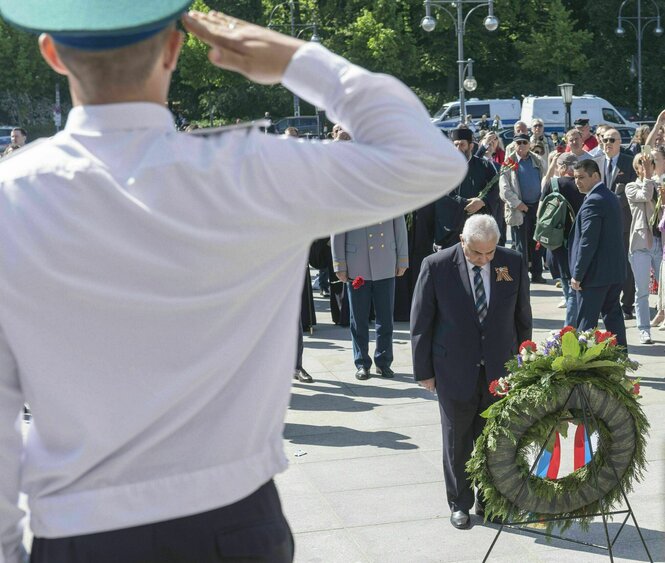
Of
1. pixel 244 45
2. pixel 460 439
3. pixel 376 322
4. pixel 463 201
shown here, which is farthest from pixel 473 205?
pixel 244 45

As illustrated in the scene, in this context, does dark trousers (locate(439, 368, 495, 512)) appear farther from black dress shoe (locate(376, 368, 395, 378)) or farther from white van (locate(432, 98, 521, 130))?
white van (locate(432, 98, 521, 130))

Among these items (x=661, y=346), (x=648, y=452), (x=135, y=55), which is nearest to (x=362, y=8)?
(x=661, y=346)

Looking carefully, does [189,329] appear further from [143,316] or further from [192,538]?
[192,538]

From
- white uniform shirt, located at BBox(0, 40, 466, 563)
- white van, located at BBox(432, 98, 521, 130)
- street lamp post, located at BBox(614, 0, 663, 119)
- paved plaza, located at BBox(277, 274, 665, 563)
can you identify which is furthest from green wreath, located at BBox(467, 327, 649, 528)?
street lamp post, located at BBox(614, 0, 663, 119)

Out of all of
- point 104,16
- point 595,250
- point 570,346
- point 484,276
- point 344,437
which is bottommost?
point 344,437

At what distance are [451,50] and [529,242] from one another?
3588 cm

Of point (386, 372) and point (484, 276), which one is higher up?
point (484, 276)

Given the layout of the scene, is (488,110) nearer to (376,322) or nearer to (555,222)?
(555,222)

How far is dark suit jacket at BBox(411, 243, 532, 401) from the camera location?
6395 mm

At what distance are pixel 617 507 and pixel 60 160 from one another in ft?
17.7

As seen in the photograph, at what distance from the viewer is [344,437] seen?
832cm

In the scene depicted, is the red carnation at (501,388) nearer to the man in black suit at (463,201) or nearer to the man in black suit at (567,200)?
the man in black suit at (567,200)

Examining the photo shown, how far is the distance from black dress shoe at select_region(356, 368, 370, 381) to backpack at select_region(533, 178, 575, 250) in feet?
8.00

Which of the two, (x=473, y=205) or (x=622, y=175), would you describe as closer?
(x=473, y=205)
